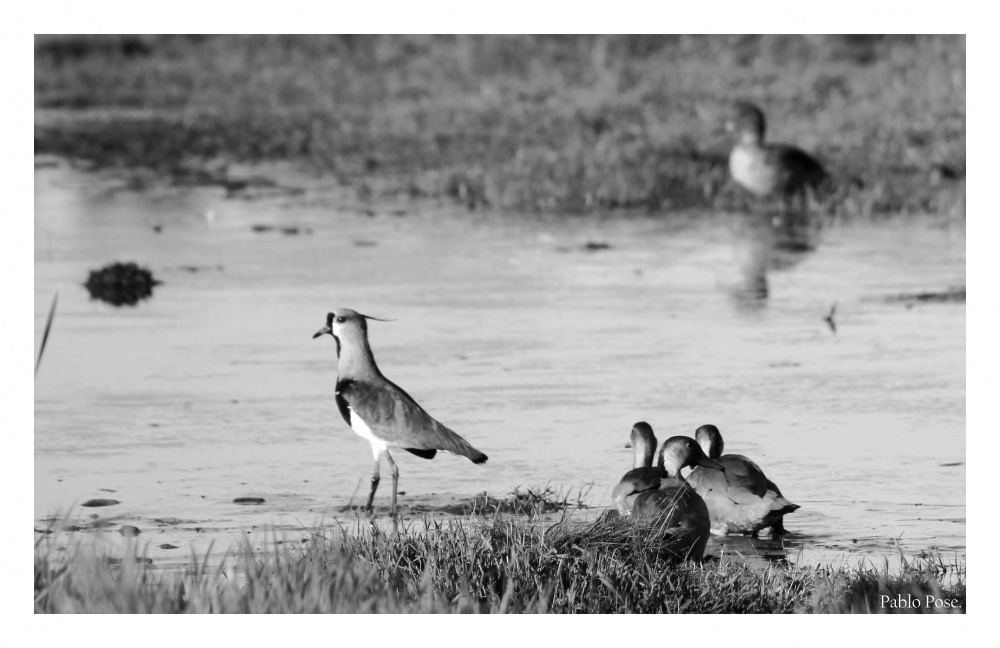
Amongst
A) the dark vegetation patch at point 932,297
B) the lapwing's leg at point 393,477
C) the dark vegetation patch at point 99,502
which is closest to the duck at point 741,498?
the lapwing's leg at point 393,477

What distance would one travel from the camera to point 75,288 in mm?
12633

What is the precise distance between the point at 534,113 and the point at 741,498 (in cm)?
1374

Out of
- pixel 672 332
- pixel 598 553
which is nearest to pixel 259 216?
pixel 672 332

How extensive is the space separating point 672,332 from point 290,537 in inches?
178

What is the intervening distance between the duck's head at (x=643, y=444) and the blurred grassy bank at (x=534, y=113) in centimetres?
849

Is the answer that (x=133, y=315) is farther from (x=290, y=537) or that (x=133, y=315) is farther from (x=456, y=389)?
(x=290, y=537)

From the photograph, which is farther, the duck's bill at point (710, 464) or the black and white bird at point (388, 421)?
the black and white bird at point (388, 421)

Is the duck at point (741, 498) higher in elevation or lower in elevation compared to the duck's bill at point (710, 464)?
lower

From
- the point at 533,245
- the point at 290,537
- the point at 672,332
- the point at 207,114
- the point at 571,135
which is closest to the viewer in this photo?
the point at 290,537

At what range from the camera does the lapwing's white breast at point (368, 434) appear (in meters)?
7.82

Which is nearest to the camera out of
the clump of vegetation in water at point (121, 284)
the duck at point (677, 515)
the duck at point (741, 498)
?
the duck at point (677, 515)

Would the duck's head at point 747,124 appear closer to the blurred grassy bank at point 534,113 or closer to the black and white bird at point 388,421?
the blurred grassy bank at point 534,113

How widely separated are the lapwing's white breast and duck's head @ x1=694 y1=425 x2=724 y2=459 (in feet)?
4.93

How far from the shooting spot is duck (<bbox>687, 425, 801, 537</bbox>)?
732 centimetres
